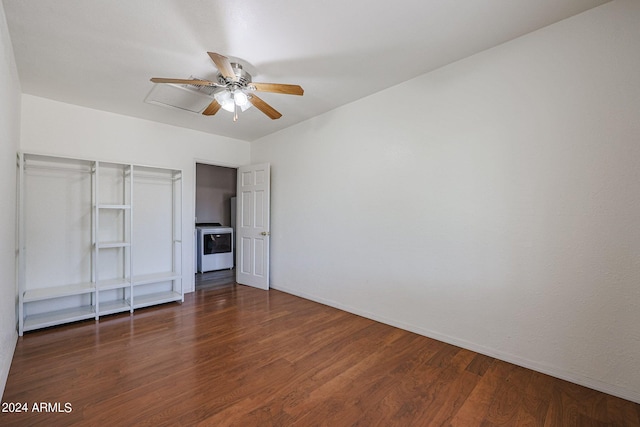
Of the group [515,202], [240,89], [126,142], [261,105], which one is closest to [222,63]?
[240,89]

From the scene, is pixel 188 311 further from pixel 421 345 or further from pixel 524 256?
pixel 524 256

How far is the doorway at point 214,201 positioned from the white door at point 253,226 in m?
1.09

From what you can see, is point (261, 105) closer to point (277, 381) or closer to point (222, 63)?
point (222, 63)

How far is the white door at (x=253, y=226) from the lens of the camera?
445 cm

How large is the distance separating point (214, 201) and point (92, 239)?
10.5ft

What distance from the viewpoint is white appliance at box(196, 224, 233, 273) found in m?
5.57

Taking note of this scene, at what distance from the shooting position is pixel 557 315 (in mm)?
2061

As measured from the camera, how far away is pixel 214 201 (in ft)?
21.5

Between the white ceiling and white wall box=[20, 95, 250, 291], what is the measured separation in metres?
0.31

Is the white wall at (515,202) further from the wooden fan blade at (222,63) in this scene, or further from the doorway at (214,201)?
the doorway at (214,201)

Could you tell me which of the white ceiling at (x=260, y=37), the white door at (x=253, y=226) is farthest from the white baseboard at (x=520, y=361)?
the white ceiling at (x=260, y=37)

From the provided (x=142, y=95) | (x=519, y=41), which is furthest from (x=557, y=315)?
(x=142, y=95)

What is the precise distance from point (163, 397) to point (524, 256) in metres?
2.84

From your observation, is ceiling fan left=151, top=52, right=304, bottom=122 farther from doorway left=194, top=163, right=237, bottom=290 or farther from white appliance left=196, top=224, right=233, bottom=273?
doorway left=194, top=163, right=237, bottom=290
